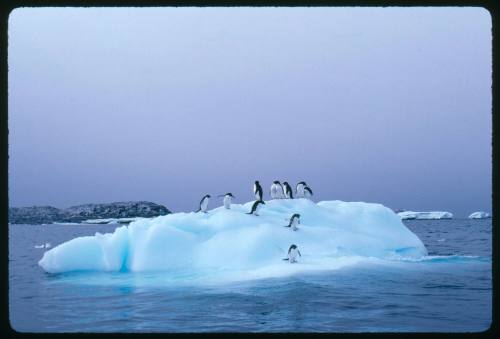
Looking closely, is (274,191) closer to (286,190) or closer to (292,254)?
(286,190)

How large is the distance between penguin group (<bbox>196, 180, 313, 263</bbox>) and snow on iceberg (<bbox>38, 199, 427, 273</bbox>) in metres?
0.27

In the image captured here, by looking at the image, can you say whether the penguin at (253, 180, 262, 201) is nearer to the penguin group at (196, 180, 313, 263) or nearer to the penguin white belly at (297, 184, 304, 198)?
the penguin group at (196, 180, 313, 263)

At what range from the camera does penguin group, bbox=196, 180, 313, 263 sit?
48.3 ft

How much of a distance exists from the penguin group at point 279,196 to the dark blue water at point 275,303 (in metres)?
2.56

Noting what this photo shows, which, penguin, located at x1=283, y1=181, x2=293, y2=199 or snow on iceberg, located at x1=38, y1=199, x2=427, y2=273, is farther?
penguin, located at x1=283, y1=181, x2=293, y2=199

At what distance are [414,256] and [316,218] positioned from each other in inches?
136

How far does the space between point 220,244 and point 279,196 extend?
7.08 metres

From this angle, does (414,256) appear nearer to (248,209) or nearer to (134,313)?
(248,209)

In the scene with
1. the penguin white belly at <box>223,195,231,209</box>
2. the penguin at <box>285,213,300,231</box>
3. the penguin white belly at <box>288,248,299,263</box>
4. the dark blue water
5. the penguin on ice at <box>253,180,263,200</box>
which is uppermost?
the penguin on ice at <box>253,180,263,200</box>

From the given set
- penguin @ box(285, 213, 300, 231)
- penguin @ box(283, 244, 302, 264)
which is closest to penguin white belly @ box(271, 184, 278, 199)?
penguin @ box(285, 213, 300, 231)

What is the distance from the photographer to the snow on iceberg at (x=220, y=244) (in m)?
13.6

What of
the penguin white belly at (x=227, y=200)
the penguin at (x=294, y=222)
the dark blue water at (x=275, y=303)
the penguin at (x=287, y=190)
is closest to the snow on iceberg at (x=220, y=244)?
the penguin at (x=294, y=222)

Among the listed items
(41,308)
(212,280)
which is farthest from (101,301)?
(212,280)

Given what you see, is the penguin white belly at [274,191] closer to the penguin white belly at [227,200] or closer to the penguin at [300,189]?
the penguin at [300,189]
